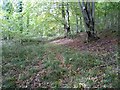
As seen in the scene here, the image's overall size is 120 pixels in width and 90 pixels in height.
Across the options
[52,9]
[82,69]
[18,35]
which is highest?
[52,9]

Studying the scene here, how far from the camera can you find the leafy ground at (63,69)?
7098 mm

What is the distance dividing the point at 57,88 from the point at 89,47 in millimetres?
4520

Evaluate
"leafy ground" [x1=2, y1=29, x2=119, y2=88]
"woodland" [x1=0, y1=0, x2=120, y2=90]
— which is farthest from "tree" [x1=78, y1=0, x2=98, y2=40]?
"leafy ground" [x1=2, y1=29, x2=119, y2=88]

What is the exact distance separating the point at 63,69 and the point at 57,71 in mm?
263

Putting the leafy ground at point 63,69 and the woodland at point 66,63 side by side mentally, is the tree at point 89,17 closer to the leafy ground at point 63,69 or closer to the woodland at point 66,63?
the woodland at point 66,63

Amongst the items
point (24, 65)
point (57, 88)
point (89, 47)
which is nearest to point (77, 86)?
point (57, 88)

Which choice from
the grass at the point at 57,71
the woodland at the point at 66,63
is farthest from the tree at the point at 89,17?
the grass at the point at 57,71

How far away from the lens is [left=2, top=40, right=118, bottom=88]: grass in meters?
7.03

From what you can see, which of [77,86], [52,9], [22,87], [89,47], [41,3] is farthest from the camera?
[52,9]

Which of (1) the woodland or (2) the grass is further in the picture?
(1) the woodland

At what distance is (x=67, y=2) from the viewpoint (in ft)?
58.5

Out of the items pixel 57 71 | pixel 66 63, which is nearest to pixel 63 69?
pixel 57 71

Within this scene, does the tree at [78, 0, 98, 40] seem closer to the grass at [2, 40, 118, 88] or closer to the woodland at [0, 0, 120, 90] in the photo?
the woodland at [0, 0, 120, 90]

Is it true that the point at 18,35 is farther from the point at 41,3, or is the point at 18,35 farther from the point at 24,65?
the point at 24,65
